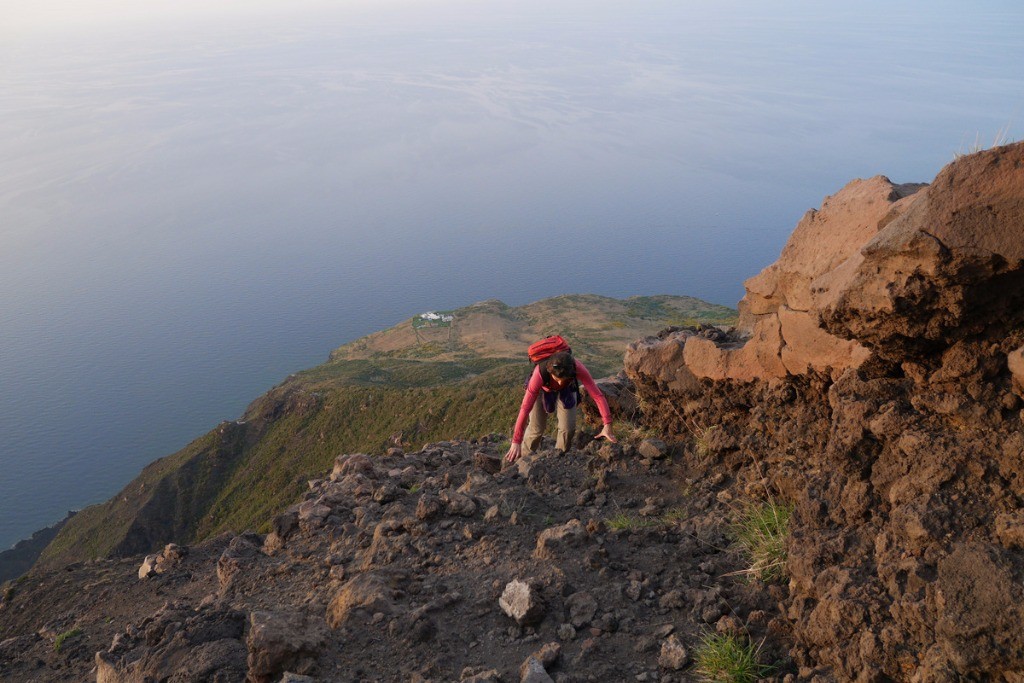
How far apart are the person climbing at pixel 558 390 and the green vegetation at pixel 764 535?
2.60 meters

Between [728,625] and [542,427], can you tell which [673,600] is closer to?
[728,625]

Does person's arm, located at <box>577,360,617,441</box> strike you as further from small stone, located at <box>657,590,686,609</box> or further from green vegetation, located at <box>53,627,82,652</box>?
green vegetation, located at <box>53,627,82,652</box>

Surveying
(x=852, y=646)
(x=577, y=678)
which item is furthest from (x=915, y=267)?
(x=577, y=678)

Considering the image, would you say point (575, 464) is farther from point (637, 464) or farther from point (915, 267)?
point (915, 267)

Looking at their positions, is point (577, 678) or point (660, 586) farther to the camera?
point (660, 586)

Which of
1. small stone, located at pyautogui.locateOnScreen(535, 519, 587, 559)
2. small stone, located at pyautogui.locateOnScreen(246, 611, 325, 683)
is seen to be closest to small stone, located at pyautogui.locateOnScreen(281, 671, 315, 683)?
small stone, located at pyautogui.locateOnScreen(246, 611, 325, 683)

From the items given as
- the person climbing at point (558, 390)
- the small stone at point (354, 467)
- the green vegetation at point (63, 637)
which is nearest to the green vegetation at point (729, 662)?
the person climbing at point (558, 390)

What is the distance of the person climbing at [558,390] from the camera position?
29.4 feet

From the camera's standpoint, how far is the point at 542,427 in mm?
10109

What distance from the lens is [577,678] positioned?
4812 mm

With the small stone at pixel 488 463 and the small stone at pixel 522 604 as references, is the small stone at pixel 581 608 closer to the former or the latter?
the small stone at pixel 522 604

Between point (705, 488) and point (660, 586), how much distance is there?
6.28 ft

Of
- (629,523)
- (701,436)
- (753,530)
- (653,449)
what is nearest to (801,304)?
(701,436)

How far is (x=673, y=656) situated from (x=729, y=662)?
366mm
